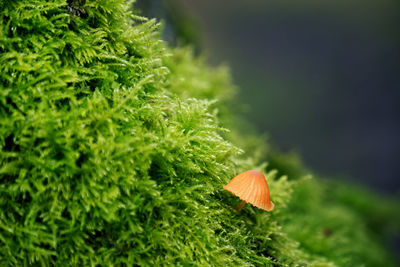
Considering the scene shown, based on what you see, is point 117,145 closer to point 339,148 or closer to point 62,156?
point 62,156

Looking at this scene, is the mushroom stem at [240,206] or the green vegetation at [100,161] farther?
the mushroom stem at [240,206]

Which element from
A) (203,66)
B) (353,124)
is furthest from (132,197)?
(353,124)

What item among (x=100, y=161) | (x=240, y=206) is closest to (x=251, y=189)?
(x=240, y=206)

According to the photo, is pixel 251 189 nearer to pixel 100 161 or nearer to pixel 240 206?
pixel 240 206

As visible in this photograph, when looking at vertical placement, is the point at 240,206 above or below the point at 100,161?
above

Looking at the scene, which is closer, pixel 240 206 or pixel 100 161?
pixel 100 161
